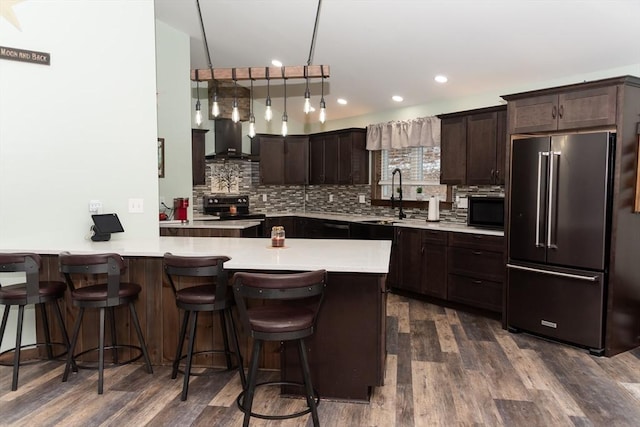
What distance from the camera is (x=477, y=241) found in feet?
16.3

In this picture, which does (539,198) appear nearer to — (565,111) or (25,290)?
(565,111)

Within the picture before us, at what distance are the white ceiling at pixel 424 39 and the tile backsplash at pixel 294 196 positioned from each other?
1.57 metres

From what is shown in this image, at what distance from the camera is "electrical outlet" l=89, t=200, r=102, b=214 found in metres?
3.96

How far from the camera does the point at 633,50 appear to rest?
13.1 ft

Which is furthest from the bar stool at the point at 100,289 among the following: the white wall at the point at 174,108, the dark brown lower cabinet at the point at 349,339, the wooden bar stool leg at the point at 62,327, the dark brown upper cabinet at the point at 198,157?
the dark brown upper cabinet at the point at 198,157

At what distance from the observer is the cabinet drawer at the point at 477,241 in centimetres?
476

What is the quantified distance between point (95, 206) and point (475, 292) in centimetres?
369

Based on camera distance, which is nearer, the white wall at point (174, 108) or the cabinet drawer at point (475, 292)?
the cabinet drawer at point (475, 292)

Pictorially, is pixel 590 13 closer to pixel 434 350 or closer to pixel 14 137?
pixel 434 350

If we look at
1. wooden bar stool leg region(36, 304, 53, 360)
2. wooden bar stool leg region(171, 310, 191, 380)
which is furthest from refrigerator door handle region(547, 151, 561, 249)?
wooden bar stool leg region(36, 304, 53, 360)

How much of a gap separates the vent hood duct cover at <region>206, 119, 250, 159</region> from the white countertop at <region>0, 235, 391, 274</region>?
347 centimetres

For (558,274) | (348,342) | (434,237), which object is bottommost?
(348,342)

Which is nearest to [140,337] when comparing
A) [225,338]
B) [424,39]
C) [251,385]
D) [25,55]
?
[225,338]

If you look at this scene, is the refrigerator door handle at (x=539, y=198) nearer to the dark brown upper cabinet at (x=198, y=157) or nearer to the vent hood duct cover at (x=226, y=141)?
the vent hood duct cover at (x=226, y=141)
